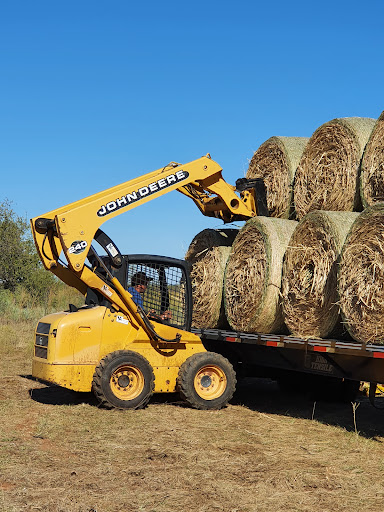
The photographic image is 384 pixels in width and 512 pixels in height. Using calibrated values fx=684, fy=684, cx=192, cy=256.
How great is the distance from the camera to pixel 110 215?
9.41 metres

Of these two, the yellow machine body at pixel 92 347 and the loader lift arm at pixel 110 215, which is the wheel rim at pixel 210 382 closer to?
the yellow machine body at pixel 92 347

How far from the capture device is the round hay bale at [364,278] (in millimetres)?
7246

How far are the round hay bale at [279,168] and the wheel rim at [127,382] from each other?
3.12 meters

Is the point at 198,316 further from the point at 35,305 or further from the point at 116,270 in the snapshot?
the point at 35,305

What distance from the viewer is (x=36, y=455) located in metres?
6.72

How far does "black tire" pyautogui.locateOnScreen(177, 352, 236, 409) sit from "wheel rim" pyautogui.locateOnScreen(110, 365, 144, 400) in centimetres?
61

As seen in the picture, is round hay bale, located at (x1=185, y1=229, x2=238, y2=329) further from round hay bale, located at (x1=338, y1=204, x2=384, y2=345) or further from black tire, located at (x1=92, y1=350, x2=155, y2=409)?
round hay bale, located at (x1=338, y1=204, x2=384, y2=345)

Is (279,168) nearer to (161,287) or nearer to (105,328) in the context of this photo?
(161,287)

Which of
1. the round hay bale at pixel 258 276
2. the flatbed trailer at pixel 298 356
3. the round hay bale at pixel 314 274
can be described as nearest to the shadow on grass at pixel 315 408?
the flatbed trailer at pixel 298 356

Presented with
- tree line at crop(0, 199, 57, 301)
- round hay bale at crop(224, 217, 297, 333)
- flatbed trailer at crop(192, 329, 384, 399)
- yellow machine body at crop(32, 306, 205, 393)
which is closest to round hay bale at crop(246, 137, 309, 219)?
round hay bale at crop(224, 217, 297, 333)

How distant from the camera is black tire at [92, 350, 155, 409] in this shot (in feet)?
29.4

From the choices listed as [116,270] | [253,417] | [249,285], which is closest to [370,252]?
[249,285]

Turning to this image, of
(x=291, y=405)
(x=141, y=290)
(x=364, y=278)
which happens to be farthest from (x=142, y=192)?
(x=291, y=405)

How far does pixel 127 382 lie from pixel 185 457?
8.43 feet
